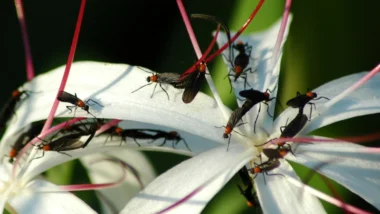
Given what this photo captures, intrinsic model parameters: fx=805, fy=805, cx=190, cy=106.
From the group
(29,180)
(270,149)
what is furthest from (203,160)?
(29,180)

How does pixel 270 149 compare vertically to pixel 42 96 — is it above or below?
below

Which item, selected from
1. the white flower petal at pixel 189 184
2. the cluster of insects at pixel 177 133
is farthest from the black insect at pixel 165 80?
the white flower petal at pixel 189 184

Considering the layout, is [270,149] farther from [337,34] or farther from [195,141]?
[337,34]

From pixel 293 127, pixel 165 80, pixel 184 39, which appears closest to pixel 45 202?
pixel 165 80

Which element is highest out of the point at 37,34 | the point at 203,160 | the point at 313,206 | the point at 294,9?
the point at 37,34

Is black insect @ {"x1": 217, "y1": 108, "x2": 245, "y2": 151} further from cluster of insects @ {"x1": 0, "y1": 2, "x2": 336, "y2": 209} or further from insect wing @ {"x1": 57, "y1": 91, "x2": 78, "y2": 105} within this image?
insect wing @ {"x1": 57, "y1": 91, "x2": 78, "y2": 105}

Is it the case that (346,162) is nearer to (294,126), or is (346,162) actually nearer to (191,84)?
(294,126)

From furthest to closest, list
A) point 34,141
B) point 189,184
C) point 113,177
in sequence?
point 113,177, point 34,141, point 189,184
